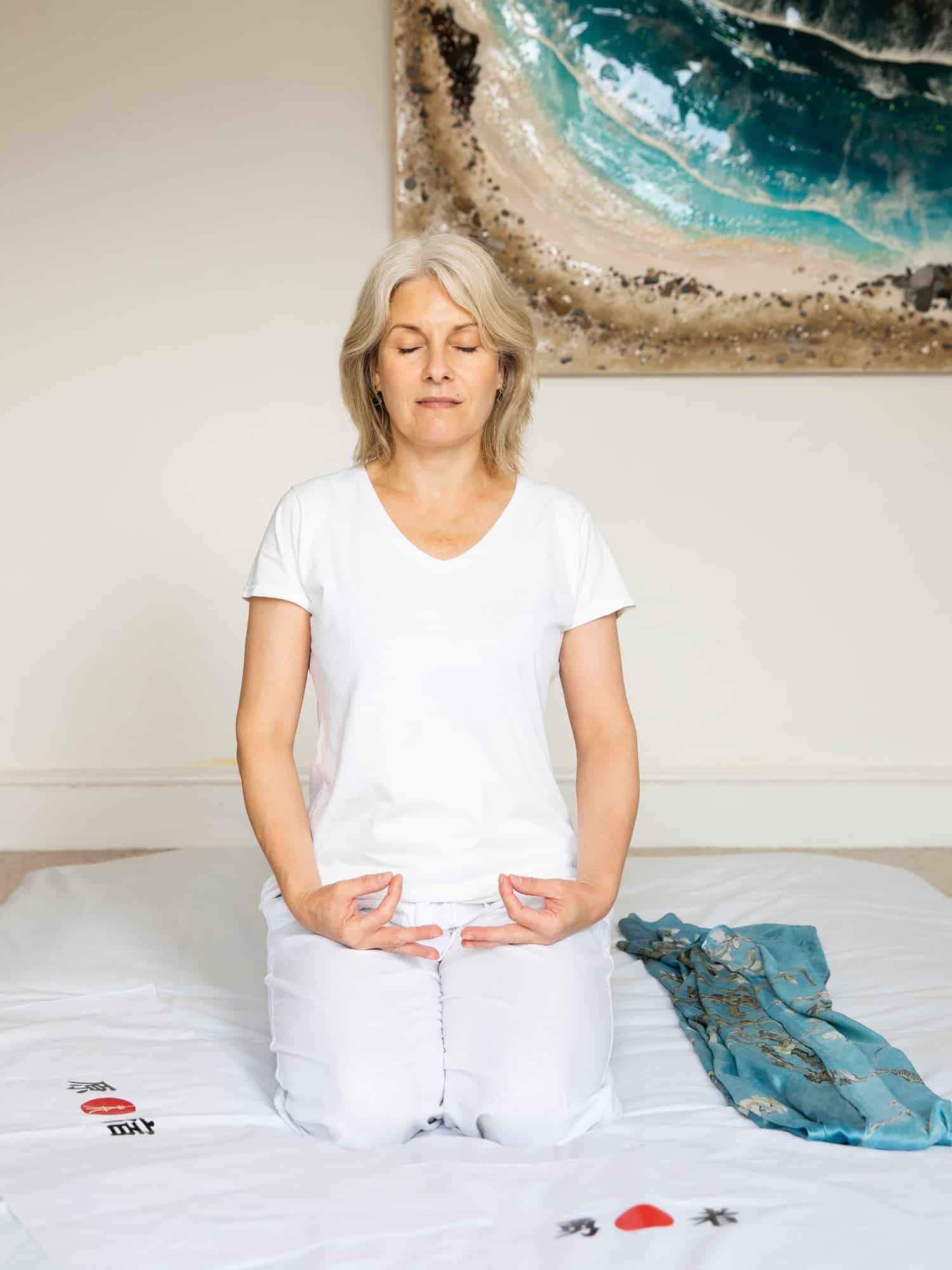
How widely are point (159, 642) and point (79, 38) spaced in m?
1.39

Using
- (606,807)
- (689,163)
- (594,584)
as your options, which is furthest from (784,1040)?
(689,163)

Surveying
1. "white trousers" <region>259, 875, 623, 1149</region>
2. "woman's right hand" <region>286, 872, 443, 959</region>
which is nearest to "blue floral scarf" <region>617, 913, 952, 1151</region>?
"white trousers" <region>259, 875, 623, 1149</region>

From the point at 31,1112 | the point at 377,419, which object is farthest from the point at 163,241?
the point at 31,1112

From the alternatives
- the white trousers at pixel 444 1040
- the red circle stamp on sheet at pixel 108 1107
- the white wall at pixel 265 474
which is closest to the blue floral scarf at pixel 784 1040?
the white trousers at pixel 444 1040

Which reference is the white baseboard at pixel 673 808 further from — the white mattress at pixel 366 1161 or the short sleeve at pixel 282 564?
the short sleeve at pixel 282 564

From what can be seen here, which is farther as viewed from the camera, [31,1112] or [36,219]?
[36,219]

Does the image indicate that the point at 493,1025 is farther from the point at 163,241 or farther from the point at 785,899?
the point at 163,241

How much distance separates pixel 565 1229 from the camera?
1117 millimetres

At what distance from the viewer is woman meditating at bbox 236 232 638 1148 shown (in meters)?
1.36

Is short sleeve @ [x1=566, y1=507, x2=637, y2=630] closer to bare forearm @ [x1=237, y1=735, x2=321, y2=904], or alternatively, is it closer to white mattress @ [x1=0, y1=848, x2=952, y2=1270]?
bare forearm @ [x1=237, y1=735, x2=321, y2=904]

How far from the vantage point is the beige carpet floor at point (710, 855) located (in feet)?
9.84

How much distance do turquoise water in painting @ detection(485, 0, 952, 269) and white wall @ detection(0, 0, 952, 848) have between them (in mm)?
358

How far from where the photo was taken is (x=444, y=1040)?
4.58 ft

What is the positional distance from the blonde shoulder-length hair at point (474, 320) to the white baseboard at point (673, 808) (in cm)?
158
